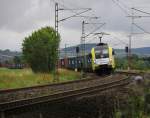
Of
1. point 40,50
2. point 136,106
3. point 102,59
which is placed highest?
point 40,50

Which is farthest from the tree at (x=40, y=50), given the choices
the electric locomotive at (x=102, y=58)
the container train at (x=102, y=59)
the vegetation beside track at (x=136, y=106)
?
the vegetation beside track at (x=136, y=106)

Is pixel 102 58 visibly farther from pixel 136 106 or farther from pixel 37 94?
pixel 136 106

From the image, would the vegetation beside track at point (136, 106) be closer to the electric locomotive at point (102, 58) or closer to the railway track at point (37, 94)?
the railway track at point (37, 94)

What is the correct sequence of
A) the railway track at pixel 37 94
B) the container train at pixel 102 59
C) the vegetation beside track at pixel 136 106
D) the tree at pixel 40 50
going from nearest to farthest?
1. the vegetation beside track at pixel 136 106
2. the railway track at pixel 37 94
3. the container train at pixel 102 59
4. the tree at pixel 40 50

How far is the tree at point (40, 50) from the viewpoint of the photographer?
5371cm

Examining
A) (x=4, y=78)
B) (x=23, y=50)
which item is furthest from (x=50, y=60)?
(x=4, y=78)

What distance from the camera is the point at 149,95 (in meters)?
14.9

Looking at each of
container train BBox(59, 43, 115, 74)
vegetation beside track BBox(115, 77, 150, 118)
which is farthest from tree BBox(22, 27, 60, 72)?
vegetation beside track BBox(115, 77, 150, 118)

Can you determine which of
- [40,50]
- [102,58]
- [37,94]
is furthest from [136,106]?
[40,50]

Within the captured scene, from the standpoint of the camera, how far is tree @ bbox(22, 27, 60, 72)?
53713 millimetres

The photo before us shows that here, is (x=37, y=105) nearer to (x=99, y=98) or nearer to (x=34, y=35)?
(x=99, y=98)

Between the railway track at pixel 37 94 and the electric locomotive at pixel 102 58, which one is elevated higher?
the electric locomotive at pixel 102 58

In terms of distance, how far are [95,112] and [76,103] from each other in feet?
5.08

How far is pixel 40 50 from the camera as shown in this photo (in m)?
57.9
